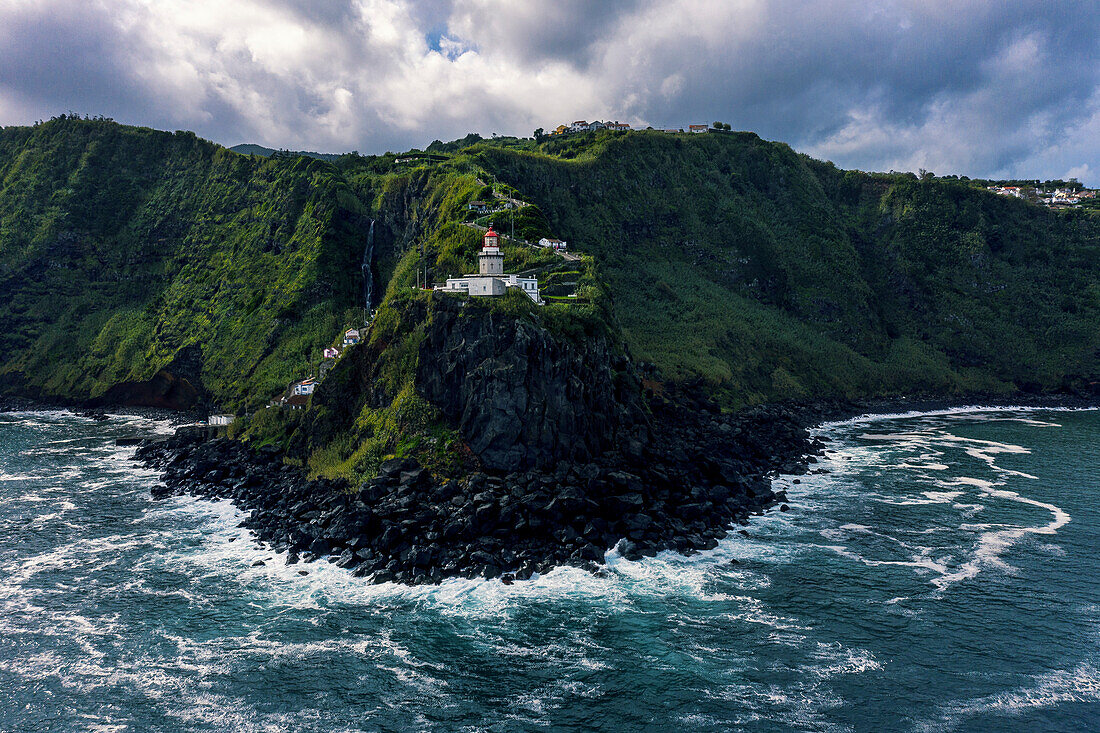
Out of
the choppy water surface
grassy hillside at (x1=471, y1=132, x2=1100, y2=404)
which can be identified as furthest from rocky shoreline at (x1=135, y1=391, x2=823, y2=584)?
grassy hillside at (x1=471, y1=132, x2=1100, y2=404)

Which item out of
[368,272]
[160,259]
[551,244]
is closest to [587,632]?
[551,244]

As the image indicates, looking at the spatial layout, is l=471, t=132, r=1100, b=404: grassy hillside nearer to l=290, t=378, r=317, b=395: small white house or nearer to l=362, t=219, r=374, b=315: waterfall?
l=362, t=219, r=374, b=315: waterfall

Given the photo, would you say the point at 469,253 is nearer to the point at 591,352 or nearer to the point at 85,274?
the point at 591,352

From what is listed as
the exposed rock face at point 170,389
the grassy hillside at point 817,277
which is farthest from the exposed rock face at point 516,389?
the exposed rock face at point 170,389

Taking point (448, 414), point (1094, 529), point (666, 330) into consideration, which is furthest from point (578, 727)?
point (666, 330)

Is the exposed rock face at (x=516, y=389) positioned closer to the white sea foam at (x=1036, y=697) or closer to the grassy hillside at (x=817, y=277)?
the white sea foam at (x=1036, y=697)

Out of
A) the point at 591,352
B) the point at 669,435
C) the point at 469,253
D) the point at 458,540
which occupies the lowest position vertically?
the point at 458,540
